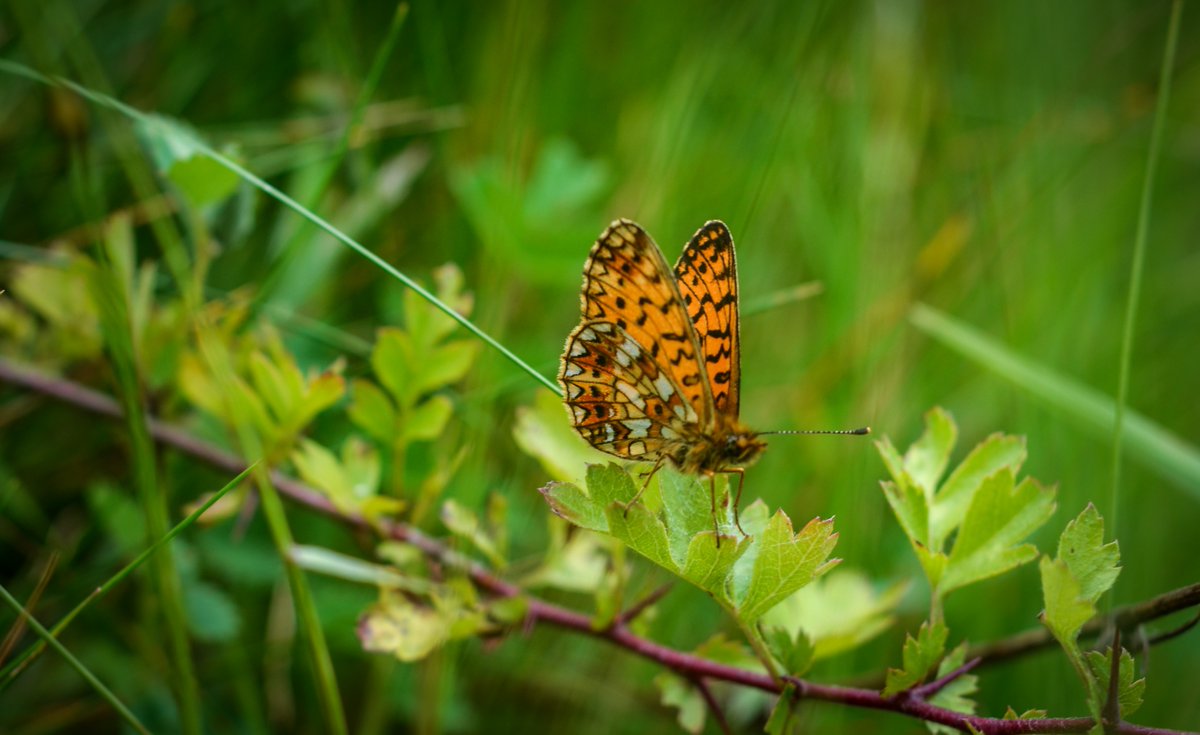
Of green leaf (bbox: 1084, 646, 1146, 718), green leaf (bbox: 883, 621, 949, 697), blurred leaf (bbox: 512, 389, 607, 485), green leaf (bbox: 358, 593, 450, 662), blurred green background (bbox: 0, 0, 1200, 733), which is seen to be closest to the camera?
green leaf (bbox: 1084, 646, 1146, 718)

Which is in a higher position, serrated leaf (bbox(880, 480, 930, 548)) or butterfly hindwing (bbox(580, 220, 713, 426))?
butterfly hindwing (bbox(580, 220, 713, 426))

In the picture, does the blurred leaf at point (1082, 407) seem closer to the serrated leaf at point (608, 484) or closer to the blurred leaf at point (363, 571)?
the serrated leaf at point (608, 484)

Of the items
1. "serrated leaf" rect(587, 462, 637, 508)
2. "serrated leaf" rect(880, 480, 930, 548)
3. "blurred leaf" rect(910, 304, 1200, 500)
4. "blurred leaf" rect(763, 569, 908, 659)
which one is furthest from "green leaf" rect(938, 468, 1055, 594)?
"blurred leaf" rect(910, 304, 1200, 500)

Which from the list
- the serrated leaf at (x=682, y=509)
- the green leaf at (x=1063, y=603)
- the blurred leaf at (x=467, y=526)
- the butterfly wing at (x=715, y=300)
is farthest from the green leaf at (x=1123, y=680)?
the blurred leaf at (x=467, y=526)

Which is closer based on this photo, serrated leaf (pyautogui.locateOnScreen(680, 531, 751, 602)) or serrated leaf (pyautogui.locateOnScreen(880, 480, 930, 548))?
serrated leaf (pyautogui.locateOnScreen(680, 531, 751, 602))

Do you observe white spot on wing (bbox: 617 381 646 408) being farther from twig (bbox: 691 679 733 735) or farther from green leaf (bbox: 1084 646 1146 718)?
green leaf (bbox: 1084 646 1146 718)

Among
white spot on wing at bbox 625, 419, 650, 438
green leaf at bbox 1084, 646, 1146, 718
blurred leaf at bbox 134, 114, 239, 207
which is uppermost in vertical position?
blurred leaf at bbox 134, 114, 239, 207
